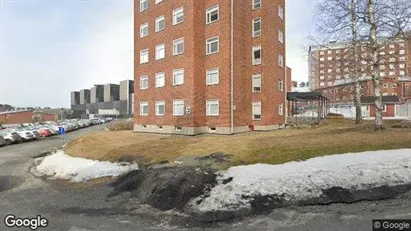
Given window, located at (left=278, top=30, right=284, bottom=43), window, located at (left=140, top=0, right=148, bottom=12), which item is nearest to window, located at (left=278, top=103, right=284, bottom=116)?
window, located at (left=278, top=30, right=284, bottom=43)

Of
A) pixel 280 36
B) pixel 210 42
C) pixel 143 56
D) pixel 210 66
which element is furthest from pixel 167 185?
pixel 280 36

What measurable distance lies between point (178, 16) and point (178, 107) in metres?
8.37

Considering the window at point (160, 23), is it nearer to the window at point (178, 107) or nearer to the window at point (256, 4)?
the window at point (178, 107)

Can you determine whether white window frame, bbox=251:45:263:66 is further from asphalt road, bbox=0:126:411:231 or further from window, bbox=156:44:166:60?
asphalt road, bbox=0:126:411:231

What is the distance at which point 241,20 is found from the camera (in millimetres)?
25922

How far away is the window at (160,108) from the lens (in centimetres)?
2729

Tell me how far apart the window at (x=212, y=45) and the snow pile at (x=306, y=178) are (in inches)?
654

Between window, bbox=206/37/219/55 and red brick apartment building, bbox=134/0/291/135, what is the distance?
25mm

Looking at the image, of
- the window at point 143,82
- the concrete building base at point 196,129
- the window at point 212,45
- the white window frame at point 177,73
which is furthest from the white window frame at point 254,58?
the window at point 143,82

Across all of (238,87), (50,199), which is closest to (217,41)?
(238,87)

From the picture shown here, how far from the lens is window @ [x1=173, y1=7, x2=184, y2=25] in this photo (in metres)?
25.7

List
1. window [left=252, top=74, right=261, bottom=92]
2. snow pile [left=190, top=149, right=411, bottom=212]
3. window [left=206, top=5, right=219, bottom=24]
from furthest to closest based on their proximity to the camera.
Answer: window [left=252, top=74, right=261, bottom=92] → window [left=206, top=5, right=219, bottom=24] → snow pile [left=190, top=149, right=411, bottom=212]

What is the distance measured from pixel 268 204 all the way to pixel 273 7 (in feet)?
81.9

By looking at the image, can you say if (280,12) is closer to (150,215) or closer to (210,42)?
(210,42)
